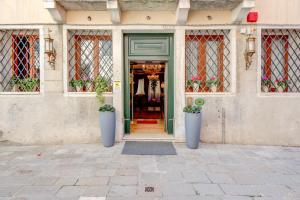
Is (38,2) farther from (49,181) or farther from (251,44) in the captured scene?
(251,44)

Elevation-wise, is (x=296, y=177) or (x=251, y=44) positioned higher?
(x=251, y=44)

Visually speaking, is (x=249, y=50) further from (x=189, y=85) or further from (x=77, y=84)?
(x=77, y=84)

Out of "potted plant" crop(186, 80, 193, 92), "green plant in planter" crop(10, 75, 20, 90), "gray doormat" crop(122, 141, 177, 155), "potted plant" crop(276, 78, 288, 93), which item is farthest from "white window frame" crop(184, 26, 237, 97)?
"green plant in planter" crop(10, 75, 20, 90)

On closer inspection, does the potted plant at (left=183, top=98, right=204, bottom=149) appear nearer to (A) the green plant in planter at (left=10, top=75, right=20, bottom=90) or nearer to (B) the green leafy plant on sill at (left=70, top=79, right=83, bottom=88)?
(B) the green leafy plant on sill at (left=70, top=79, right=83, bottom=88)

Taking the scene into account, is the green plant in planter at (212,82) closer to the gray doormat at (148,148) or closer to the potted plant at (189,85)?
the potted plant at (189,85)

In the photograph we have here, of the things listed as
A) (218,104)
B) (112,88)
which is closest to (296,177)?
(218,104)

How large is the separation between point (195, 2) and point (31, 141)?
593 centimetres

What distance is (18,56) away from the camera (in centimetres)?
655

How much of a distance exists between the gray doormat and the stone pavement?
221 mm

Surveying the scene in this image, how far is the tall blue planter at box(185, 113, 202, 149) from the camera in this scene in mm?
5773

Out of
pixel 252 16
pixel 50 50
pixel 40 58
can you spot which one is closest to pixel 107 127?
pixel 50 50

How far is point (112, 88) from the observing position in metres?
6.55

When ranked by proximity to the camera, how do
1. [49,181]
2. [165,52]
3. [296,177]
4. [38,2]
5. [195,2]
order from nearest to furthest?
[49,181], [296,177], [195,2], [38,2], [165,52]

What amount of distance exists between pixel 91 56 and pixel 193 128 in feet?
12.1
